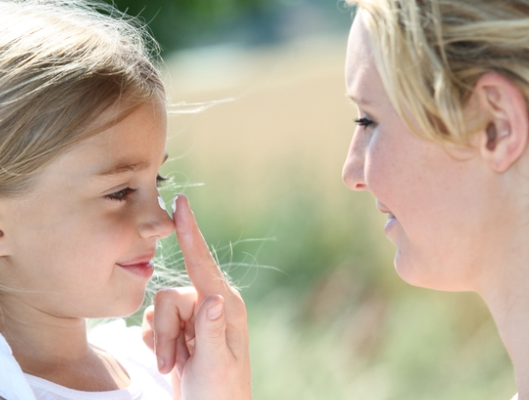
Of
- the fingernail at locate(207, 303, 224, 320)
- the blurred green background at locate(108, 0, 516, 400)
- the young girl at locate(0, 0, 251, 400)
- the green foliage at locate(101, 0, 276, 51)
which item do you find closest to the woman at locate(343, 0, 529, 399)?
the fingernail at locate(207, 303, 224, 320)

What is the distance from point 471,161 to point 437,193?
12 centimetres

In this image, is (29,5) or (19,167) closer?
(19,167)

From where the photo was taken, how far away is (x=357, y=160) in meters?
2.12

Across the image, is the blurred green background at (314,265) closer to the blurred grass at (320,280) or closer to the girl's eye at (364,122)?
the blurred grass at (320,280)

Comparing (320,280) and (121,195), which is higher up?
(121,195)

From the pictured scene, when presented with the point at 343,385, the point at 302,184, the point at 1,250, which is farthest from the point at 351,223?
the point at 1,250

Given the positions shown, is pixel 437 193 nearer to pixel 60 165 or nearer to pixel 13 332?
pixel 60 165

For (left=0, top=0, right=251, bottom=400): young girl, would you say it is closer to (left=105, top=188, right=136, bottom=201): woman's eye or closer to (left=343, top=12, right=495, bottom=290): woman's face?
(left=105, top=188, right=136, bottom=201): woman's eye

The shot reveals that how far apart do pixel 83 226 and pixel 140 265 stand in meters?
0.24

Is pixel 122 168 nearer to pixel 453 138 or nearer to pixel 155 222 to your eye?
pixel 155 222

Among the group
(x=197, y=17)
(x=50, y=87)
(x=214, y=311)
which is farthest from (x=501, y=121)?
(x=197, y=17)

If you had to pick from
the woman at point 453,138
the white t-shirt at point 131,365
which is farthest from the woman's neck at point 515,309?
the white t-shirt at point 131,365

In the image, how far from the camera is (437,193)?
1930mm

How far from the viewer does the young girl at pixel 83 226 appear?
2252mm
